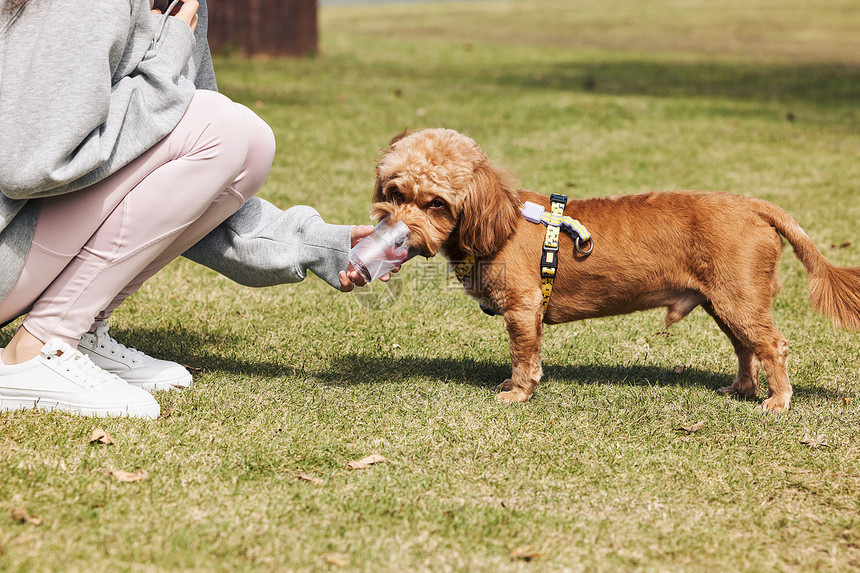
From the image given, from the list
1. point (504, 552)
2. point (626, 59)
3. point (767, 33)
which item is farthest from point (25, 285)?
point (767, 33)

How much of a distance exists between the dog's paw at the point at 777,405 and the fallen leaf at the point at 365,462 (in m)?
1.88

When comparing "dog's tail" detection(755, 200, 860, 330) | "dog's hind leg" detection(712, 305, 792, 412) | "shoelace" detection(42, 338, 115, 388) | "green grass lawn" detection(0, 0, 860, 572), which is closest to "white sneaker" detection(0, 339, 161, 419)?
"shoelace" detection(42, 338, 115, 388)

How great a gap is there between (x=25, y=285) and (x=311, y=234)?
45.7 inches

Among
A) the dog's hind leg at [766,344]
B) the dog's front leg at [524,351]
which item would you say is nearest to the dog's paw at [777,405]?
the dog's hind leg at [766,344]

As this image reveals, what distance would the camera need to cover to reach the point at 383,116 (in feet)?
37.4

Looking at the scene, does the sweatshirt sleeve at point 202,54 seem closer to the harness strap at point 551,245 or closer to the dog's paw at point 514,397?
the harness strap at point 551,245

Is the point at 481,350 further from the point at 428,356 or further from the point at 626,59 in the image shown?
the point at 626,59

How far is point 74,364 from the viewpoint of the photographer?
344cm

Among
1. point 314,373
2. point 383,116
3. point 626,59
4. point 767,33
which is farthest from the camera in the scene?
point 767,33

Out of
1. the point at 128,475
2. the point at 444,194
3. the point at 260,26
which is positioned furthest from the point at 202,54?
the point at 260,26

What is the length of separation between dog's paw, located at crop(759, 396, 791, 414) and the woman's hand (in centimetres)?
312

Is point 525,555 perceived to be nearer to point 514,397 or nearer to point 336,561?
point 336,561

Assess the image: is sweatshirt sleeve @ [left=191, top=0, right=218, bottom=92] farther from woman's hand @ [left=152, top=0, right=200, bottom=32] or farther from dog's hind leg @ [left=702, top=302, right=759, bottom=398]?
dog's hind leg @ [left=702, top=302, right=759, bottom=398]

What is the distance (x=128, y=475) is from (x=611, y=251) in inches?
91.8
